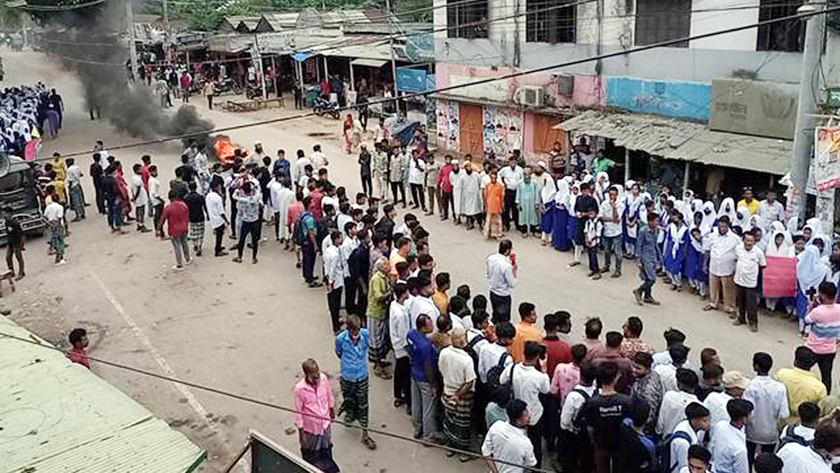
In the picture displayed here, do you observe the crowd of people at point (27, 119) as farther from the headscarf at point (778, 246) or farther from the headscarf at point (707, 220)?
the headscarf at point (778, 246)

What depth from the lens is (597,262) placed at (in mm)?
12594

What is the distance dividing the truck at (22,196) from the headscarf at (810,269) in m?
13.6

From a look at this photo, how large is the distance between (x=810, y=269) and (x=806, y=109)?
2743mm

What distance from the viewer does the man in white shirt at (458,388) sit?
23.7 feet

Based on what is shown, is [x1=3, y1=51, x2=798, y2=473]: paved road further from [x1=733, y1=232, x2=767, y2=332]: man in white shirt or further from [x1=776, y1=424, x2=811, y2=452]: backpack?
[x1=776, y1=424, x2=811, y2=452]: backpack

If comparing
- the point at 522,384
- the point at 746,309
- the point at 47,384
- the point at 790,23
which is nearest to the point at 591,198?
the point at 746,309

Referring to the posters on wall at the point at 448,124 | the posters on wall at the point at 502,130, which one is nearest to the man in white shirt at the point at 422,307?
the posters on wall at the point at 502,130

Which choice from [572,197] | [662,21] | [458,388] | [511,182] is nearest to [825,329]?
[458,388]

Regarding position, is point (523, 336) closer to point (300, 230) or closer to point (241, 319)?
point (241, 319)

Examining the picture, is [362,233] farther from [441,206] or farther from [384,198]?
[384,198]

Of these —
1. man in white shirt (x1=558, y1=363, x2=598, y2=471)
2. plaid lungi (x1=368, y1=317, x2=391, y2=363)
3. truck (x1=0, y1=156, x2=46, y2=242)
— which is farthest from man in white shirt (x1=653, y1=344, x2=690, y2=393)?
truck (x1=0, y1=156, x2=46, y2=242)

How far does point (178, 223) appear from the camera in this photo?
1334 centimetres

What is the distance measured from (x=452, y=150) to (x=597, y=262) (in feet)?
38.0

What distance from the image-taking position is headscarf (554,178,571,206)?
1336cm
